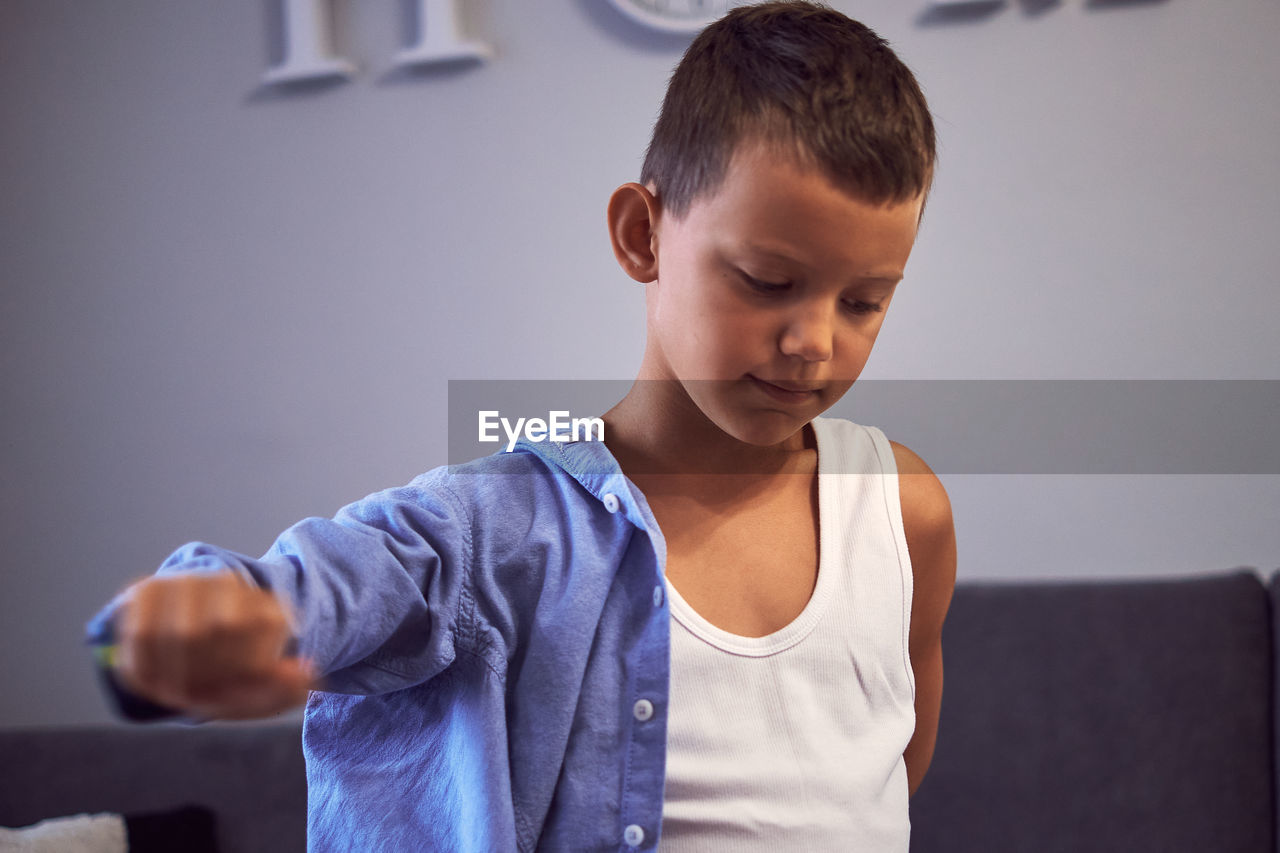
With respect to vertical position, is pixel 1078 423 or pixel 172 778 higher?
pixel 1078 423

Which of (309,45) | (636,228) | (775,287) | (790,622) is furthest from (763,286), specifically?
(309,45)

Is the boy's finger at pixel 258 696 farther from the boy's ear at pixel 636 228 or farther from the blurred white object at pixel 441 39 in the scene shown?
the blurred white object at pixel 441 39

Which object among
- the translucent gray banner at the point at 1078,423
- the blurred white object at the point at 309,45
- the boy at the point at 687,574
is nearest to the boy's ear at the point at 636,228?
the boy at the point at 687,574

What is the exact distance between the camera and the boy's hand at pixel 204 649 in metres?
0.31

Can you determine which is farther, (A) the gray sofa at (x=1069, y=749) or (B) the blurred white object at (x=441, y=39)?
(B) the blurred white object at (x=441, y=39)

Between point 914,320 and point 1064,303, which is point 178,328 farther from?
point 1064,303

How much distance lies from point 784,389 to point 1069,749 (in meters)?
0.91

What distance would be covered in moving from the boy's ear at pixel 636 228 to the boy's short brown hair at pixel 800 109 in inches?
0.5

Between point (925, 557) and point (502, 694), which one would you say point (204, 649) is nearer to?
point (502, 694)

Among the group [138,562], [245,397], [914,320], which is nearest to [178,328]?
[245,397]

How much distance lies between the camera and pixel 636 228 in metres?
0.59

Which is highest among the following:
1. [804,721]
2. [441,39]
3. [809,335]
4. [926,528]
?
[441,39]

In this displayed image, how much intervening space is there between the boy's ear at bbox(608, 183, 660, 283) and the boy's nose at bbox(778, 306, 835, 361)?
11cm

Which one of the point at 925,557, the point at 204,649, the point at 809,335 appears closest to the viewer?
the point at 204,649
